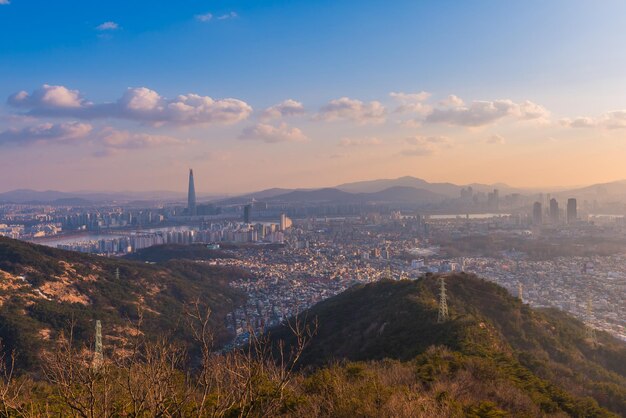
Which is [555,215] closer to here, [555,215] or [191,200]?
[555,215]

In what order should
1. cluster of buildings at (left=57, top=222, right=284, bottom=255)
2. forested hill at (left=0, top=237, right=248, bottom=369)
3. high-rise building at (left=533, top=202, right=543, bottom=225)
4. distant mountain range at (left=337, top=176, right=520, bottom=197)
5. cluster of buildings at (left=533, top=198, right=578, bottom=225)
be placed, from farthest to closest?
distant mountain range at (left=337, top=176, right=520, bottom=197)
high-rise building at (left=533, top=202, right=543, bottom=225)
cluster of buildings at (left=533, top=198, right=578, bottom=225)
cluster of buildings at (left=57, top=222, right=284, bottom=255)
forested hill at (left=0, top=237, right=248, bottom=369)

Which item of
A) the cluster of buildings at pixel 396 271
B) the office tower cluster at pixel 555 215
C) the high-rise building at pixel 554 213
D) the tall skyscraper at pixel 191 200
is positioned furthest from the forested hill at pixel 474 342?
the tall skyscraper at pixel 191 200

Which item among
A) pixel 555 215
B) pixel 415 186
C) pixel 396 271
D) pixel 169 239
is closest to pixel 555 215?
pixel 555 215

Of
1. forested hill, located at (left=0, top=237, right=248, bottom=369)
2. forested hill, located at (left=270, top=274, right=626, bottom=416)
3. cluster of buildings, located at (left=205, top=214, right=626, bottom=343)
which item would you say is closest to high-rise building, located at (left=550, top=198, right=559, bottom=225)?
cluster of buildings, located at (left=205, top=214, right=626, bottom=343)

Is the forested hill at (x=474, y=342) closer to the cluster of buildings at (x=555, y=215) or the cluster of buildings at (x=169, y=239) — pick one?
the cluster of buildings at (x=169, y=239)

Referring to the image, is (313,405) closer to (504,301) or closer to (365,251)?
(504,301)

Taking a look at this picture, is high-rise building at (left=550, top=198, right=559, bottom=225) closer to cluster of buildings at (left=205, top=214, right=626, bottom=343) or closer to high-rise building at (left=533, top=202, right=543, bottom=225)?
high-rise building at (left=533, top=202, right=543, bottom=225)

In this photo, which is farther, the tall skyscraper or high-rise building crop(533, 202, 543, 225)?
the tall skyscraper
